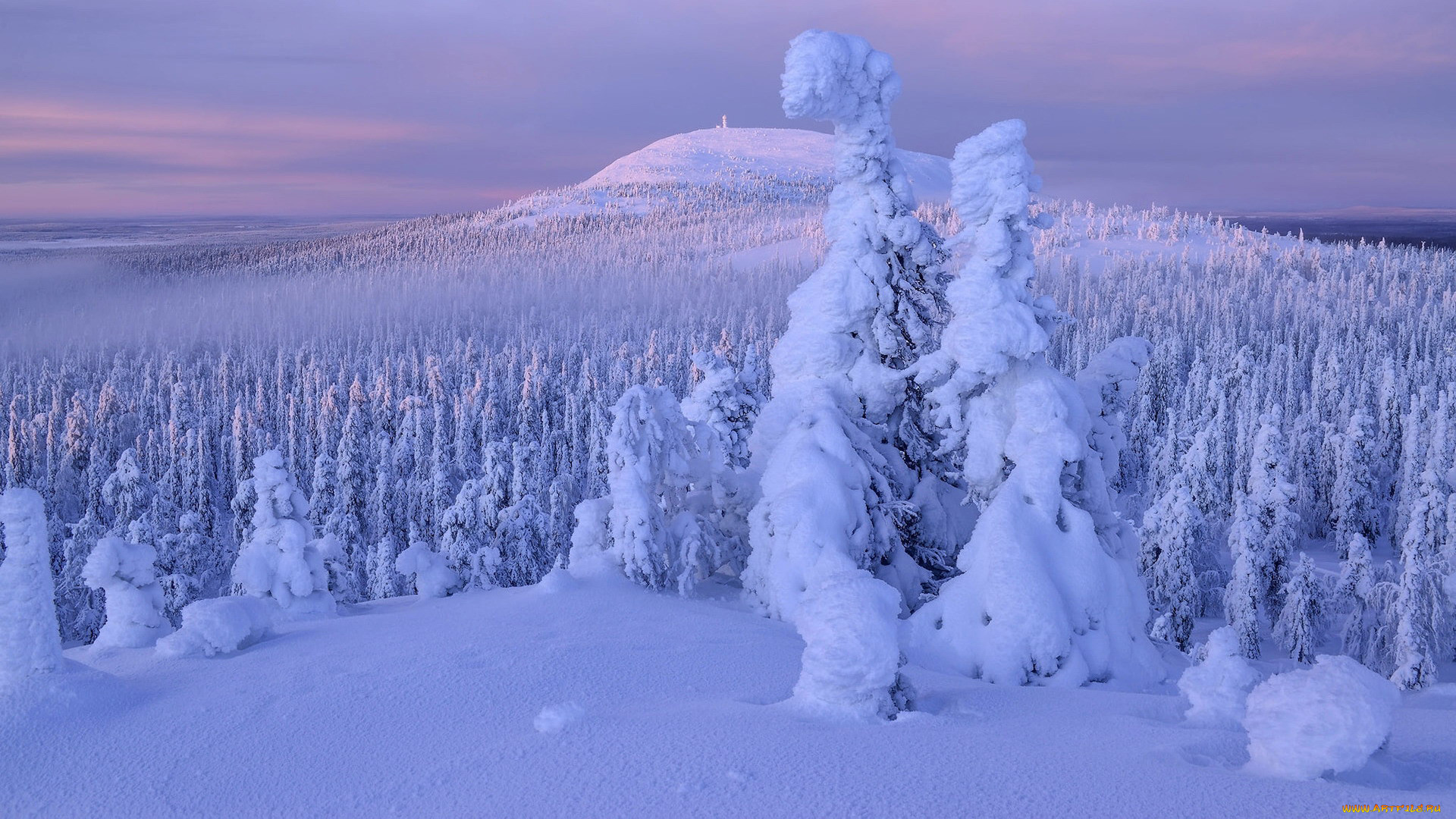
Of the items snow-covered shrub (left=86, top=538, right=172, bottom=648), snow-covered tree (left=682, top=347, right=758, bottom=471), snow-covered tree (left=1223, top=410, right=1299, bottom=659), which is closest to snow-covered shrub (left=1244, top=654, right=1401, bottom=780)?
snow-covered shrub (left=86, top=538, right=172, bottom=648)

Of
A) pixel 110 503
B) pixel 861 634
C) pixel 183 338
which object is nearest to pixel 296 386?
pixel 110 503

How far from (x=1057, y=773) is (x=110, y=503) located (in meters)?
68.7

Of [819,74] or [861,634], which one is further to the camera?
[819,74]

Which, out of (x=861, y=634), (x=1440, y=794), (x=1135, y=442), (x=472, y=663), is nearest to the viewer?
(x=1440, y=794)

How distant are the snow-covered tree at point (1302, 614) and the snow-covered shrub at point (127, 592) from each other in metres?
36.5

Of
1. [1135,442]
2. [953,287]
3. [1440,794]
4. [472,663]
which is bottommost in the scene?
[1135,442]

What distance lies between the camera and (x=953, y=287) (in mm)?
13867

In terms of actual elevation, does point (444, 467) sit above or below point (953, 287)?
below

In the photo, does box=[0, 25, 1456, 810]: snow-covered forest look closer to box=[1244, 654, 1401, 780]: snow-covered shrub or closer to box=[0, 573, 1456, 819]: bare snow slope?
box=[1244, 654, 1401, 780]: snow-covered shrub

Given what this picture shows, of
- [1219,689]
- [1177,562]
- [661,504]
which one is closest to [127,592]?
[661,504]

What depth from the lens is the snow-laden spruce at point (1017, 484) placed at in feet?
38.7

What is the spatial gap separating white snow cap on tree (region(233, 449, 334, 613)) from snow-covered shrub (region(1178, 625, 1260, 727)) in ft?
45.9

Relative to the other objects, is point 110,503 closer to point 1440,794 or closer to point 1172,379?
point 1440,794

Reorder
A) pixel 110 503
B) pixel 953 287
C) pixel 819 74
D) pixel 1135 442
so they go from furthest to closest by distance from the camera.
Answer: pixel 1135 442 < pixel 110 503 < pixel 819 74 < pixel 953 287
